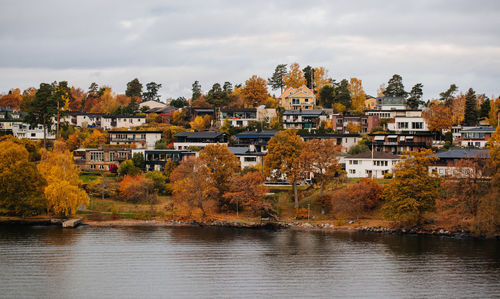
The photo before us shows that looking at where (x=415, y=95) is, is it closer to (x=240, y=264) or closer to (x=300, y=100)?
(x=300, y=100)

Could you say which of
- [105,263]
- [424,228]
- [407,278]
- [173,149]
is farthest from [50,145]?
[407,278]

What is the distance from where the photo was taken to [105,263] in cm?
3928

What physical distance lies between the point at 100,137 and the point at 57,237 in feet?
121

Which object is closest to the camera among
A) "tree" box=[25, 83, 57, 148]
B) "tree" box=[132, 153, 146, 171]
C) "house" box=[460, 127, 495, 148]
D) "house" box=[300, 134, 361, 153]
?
"tree" box=[132, 153, 146, 171]

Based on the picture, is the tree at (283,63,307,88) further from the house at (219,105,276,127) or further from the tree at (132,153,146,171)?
the tree at (132,153,146,171)

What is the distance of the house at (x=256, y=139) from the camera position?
75062mm

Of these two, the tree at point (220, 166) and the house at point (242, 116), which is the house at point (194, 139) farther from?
the tree at point (220, 166)

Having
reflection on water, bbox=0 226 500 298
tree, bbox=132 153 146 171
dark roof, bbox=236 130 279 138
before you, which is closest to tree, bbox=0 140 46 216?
reflection on water, bbox=0 226 500 298

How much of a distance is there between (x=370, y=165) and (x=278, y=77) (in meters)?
48.1

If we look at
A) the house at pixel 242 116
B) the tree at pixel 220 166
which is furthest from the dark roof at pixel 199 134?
the tree at pixel 220 166

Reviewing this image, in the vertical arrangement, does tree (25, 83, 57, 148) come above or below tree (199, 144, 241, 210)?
above

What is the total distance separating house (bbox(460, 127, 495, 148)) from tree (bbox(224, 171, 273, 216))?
3574cm

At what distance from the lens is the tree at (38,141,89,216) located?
54.1 meters

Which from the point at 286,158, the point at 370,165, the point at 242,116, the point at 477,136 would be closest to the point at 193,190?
the point at 286,158
